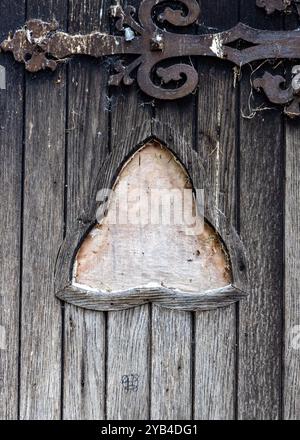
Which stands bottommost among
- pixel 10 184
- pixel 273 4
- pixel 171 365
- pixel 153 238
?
pixel 171 365

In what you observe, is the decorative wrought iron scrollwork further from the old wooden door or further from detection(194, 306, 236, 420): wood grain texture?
detection(194, 306, 236, 420): wood grain texture

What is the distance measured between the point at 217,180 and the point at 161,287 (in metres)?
0.28

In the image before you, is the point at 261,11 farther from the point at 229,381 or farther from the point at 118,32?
the point at 229,381

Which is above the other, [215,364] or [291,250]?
[291,250]

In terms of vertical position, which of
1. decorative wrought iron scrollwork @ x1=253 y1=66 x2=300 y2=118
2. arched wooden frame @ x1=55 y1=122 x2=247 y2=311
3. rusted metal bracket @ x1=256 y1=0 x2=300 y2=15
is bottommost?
arched wooden frame @ x1=55 y1=122 x2=247 y2=311

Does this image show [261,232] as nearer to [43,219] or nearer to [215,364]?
[215,364]

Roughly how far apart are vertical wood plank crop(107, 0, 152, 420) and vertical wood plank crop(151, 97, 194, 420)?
0.02 meters

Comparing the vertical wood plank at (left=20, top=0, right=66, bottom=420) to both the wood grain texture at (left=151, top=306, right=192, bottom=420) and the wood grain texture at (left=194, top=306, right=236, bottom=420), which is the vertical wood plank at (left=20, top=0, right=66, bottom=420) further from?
the wood grain texture at (left=194, top=306, right=236, bottom=420)

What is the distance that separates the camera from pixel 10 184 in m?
1.26

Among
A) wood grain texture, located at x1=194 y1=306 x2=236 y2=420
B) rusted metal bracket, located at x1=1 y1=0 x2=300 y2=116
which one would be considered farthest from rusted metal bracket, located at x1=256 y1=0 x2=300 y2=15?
wood grain texture, located at x1=194 y1=306 x2=236 y2=420

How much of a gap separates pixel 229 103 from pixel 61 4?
45 centimetres

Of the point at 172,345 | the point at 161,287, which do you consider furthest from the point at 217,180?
the point at 172,345

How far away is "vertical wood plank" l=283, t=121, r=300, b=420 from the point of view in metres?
1.25

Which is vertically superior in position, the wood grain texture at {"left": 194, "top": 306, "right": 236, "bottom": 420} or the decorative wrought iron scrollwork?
the decorative wrought iron scrollwork
